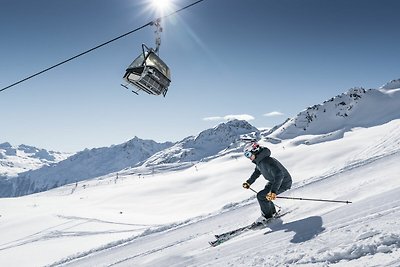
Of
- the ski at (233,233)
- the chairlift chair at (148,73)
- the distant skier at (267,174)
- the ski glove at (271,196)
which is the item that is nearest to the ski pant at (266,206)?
the distant skier at (267,174)

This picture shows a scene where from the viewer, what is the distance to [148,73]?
36.7ft

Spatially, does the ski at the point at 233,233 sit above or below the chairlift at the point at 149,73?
below

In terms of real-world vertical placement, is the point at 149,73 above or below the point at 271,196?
above

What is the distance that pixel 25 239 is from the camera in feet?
51.8

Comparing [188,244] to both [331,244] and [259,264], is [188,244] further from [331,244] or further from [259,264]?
[331,244]

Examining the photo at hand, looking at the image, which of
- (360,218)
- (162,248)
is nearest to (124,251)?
(162,248)

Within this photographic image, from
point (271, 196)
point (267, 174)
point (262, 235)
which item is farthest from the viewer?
point (267, 174)

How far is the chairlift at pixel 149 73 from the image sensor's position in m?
11.2

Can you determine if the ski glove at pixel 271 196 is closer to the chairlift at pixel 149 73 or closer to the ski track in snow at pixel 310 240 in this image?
the ski track in snow at pixel 310 240

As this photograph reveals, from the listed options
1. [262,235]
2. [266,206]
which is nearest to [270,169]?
[266,206]

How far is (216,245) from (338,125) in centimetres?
18814

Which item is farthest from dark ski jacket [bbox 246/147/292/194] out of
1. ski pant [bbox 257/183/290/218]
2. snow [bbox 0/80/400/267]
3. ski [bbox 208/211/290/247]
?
snow [bbox 0/80/400/267]

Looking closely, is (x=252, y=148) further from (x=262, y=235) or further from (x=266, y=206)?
(x=262, y=235)

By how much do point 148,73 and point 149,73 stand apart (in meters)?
0.04
